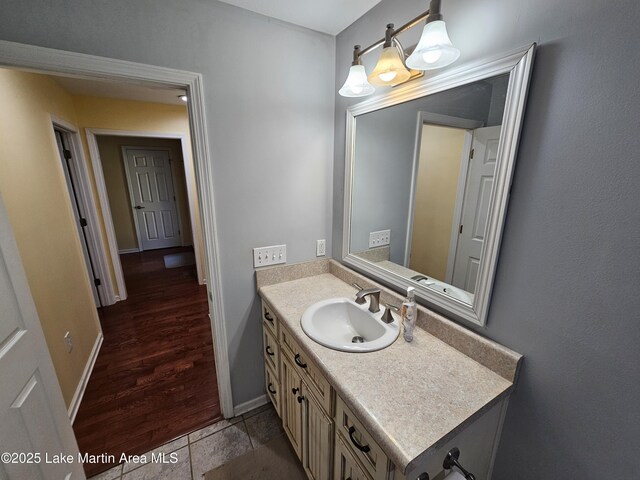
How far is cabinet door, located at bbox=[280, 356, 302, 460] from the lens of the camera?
1.23 metres

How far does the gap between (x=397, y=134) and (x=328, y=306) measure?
0.96m

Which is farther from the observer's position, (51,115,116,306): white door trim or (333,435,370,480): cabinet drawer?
(51,115,116,306): white door trim

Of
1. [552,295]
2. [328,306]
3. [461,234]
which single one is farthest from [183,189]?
[552,295]

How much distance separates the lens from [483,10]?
848mm

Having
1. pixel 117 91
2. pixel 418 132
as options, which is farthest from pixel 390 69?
pixel 117 91

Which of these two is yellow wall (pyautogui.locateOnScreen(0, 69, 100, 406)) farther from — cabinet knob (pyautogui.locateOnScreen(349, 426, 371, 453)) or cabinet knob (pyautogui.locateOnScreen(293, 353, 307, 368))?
cabinet knob (pyautogui.locateOnScreen(349, 426, 371, 453))

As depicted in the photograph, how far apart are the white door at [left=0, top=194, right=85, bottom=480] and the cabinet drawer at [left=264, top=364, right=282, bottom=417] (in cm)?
94

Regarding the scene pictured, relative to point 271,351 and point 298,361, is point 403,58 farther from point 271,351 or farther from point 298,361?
point 271,351

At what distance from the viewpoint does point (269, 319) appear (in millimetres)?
1512

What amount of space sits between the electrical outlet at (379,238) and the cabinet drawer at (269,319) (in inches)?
27.3

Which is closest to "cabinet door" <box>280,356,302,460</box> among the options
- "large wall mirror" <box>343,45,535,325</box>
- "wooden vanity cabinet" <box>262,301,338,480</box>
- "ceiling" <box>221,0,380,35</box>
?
"wooden vanity cabinet" <box>262,301,338,480</box>

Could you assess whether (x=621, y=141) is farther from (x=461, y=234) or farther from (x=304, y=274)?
(x=304, y=274)

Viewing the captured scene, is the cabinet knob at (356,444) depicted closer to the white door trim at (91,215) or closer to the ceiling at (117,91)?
the ceiling at (117,91)

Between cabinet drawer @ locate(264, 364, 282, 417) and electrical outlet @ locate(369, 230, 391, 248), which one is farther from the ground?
electrical outlet @ locate(369, 230, 391, 248)
